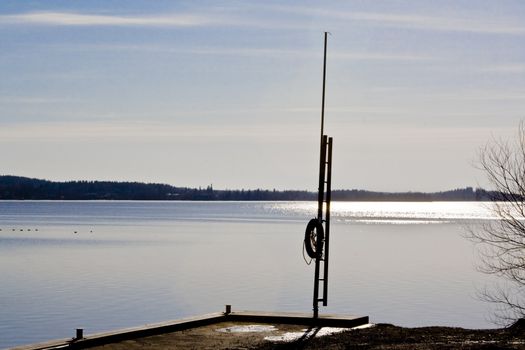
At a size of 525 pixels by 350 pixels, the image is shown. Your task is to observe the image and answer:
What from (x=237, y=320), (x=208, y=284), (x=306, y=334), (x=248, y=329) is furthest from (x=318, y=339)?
(x=208, y=284)

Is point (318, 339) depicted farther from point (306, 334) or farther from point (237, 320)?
point (237, 320)

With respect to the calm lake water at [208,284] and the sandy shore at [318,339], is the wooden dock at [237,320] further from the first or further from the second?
the calm lake water at [208,284]

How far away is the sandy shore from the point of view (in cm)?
1712

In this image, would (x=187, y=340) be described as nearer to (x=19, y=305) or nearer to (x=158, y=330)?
(x=158, y=330)

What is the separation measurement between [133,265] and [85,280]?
10.1m

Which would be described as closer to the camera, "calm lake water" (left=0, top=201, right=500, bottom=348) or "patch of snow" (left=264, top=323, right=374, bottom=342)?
"patch of snow" (left=264, top=323, right=374, bottom=342)

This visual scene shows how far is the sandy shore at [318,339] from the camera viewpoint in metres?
17.1

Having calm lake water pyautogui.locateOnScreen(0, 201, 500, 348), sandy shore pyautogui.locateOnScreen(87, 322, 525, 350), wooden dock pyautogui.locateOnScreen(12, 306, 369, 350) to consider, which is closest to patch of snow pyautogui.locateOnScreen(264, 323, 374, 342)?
sandy shore pyautogui.locateOnScreen(87, 322, 525, 350)

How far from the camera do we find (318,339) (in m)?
18.2

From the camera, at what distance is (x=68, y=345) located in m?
16.6

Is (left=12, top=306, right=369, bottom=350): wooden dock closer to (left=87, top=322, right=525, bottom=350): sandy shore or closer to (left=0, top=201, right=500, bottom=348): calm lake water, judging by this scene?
(left=87, top=322, right=525, bottom=350): sandy shore

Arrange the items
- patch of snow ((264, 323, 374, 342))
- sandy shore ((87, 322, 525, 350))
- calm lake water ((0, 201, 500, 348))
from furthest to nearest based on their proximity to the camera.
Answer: calm lake water ((0, 201, 500, 348))
patch of snow ((264, 323, 374, 342))
sandy shore ((87, 322, 525, 350))

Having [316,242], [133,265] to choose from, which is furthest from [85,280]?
[316,242]

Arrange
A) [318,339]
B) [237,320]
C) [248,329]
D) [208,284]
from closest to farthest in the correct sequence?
1. [318,339]
2. [248,329]
3. [237,320]
4. [208,284]
